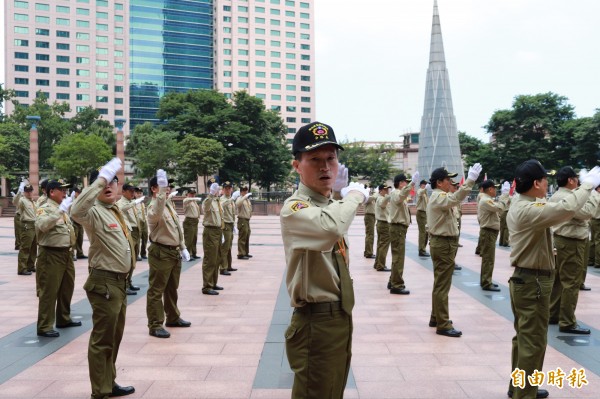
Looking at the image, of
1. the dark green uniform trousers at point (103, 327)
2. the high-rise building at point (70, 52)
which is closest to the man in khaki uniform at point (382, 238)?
the dark green uniform trousers at point (103, 327)

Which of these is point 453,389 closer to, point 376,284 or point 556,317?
point 556,317

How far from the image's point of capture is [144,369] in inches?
190

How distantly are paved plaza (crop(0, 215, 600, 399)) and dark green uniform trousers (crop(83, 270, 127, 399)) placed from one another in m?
0.36

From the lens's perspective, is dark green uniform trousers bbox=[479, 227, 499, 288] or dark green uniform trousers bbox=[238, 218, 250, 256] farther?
dark green uniform trousers bbox=[238, 218, 250, 256]

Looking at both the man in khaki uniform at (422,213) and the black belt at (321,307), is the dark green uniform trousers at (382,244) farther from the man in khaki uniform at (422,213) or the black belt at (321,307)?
the black belt at (321,307)

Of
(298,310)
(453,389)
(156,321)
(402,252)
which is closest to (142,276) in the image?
(156,321)

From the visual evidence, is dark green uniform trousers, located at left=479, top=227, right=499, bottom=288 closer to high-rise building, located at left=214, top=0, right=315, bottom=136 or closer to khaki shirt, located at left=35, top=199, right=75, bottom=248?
khaki shirt, located at left=35, top=199, right=75, bottom=248

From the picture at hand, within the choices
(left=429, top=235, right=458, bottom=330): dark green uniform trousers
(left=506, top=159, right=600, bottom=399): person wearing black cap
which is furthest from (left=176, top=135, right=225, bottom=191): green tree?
(left=506, top=159, right=600, bottom=399): person wearing black cap

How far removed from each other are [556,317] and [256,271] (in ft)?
21.1

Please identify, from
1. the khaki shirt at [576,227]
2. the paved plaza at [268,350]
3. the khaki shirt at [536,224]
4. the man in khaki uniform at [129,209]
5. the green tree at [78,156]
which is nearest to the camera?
the khaki shirt at [536,224]

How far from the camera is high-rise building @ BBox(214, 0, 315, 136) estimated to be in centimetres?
9025

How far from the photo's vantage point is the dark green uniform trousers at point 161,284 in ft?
19.6

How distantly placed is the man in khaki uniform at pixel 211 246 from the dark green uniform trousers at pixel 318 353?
19.9 ft

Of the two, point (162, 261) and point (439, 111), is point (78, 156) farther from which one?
point (162, 261)
